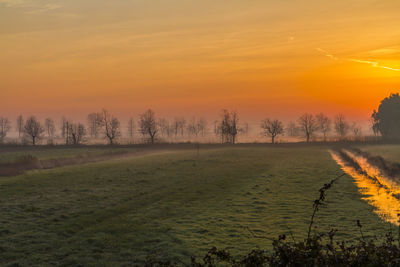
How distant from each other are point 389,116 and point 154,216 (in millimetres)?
155225

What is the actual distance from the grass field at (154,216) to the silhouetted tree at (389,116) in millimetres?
127104

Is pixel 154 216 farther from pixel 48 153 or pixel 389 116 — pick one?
pixel 389 116

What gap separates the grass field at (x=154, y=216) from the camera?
1689cm

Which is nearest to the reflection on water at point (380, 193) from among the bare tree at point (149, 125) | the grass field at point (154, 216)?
the grass field at point (154, 216)

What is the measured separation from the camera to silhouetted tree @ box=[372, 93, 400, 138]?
492 ft

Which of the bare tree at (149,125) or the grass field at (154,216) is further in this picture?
the bare tree at (149,125)

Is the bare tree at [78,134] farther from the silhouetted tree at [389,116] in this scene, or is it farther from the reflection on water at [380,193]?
the silhouetted tree at [389,116]

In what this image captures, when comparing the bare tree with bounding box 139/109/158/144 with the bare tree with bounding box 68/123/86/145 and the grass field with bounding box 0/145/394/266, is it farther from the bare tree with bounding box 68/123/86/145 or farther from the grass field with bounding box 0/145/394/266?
the grass field with bounding box 0/145/394/266

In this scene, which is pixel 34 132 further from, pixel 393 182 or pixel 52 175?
pixel 393 182

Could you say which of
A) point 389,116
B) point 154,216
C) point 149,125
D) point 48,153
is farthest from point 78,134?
point 154,216

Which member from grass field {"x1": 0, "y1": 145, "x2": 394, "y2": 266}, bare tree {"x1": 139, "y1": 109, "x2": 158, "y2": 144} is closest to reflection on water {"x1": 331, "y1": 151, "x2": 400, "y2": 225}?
grass field {"x1": 0, "y1": 145, "x2": 394, "y2": 266}

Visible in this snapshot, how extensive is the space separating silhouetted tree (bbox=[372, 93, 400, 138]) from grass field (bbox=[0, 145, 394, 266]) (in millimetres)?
127104

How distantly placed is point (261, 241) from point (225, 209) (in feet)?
25.4

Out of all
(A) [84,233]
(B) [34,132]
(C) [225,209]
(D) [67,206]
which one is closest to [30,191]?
(D) [67,206]
